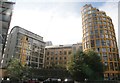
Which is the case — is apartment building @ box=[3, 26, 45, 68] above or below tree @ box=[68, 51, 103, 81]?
above

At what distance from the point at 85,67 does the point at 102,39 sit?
1982cm

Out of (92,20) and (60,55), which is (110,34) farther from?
(60,55)

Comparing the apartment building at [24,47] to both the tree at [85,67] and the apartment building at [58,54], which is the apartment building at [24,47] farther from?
the tree at [85,67]

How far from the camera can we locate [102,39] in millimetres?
36406

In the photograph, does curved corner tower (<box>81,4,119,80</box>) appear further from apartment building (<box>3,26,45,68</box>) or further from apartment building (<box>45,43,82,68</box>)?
apartment building (<box>3,26,45,68</box>)

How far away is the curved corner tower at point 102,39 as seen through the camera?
3450cm

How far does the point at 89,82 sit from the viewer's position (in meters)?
18.5

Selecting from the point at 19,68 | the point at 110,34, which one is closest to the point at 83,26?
the point at 110,34

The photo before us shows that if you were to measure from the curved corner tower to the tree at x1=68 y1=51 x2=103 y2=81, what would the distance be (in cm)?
1461

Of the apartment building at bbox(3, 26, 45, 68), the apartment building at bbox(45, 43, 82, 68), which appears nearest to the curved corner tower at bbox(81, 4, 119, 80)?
the apartment building at bbox(45, 43, 82, 68)

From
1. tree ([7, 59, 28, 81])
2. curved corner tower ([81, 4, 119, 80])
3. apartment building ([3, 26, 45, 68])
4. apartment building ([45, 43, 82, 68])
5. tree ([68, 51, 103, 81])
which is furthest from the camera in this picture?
apartment building ([45, 43, 82, 68])

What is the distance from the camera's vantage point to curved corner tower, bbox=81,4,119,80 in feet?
113

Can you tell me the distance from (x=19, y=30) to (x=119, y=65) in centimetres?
2674

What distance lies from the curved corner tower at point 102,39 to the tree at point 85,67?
14.6 metres
